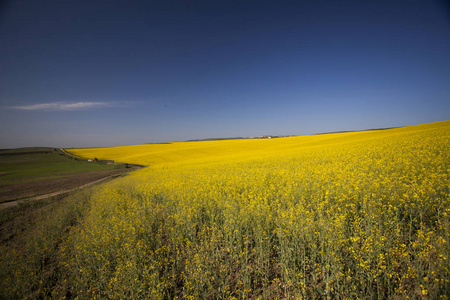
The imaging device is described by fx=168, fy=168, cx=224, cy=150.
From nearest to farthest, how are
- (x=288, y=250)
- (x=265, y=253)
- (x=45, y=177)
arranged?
1. (x=288, y=250)
2. (x=265, y=253)
3. (x=45, y=177)

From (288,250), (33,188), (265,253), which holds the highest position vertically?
(288,250)

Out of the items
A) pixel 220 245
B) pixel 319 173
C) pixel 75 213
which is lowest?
pixel 75 213

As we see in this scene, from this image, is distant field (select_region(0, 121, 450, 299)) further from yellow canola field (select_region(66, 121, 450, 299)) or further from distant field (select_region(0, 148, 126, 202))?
distant field (select_region(0, 148, 126, 202))

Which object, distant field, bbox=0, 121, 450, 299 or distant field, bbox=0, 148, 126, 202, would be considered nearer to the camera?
distant field, bbox=0, 121, 450, 299

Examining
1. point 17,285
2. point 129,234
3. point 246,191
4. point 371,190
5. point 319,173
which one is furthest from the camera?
point 319,173

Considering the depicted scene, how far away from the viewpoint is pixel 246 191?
7188 mm

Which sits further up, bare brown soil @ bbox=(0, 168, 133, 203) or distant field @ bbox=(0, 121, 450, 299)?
distant field @ bbox=(0, 121, 450, 299)

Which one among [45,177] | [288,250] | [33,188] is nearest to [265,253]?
[288,250]

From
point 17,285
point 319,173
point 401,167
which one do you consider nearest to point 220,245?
point 17,285

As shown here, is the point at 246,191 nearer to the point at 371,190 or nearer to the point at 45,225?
the point at 371,190

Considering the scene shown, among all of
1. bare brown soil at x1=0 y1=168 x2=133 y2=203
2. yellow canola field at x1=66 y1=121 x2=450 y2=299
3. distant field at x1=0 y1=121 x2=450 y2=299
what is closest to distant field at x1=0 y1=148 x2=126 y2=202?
bare brown soil at x1=0 y1=168 x2=133 y2=203

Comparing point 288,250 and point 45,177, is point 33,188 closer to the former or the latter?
point 45,177

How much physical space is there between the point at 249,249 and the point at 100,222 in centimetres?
499

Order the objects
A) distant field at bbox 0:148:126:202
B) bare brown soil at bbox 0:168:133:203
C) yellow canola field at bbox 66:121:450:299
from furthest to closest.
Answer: distant field at bbox 0:148:126:202 → bare brown soil at bbox 0:168:133:203 → yellow canola field at bbox 66:121:450:299
